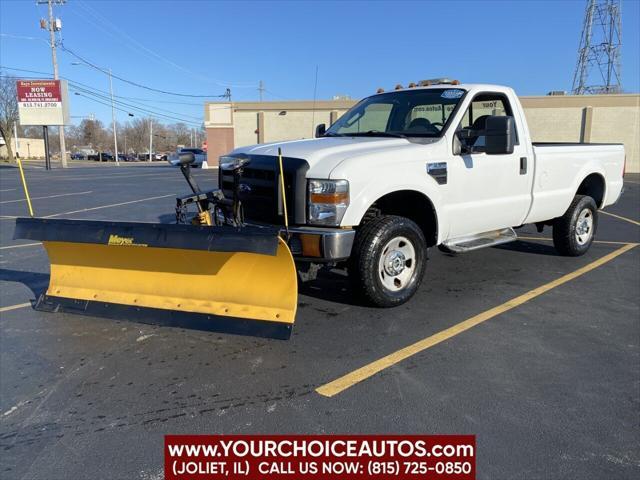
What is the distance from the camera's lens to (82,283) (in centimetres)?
473

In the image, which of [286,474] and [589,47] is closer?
[286,474]

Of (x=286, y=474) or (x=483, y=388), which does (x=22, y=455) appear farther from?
(x=483, y=388)

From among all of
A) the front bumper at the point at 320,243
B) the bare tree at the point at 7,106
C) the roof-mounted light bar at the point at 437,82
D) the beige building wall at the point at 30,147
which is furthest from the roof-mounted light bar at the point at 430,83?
the beige building wall at the point at 30,147

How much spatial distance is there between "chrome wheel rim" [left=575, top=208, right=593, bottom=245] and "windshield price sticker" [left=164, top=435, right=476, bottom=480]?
5.34m

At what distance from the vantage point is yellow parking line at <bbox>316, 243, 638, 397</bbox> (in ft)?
11.1

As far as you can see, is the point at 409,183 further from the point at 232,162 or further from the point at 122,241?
the point at 122,241

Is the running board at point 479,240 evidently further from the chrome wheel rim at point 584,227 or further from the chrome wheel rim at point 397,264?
the chrome wheel rim at point 584,227

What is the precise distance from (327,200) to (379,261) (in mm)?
770

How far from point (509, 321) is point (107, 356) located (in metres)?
3.46

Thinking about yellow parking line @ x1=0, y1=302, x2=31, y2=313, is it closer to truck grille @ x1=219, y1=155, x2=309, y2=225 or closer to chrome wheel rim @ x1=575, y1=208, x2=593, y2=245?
truck grille @ x1=219, y1=155, x2=309, y2=225

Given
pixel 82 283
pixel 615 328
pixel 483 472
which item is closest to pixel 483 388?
pixel 483 472

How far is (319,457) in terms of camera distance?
8.85 ft

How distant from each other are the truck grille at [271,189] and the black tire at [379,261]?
599 mm

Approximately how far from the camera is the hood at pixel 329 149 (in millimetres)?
4270
